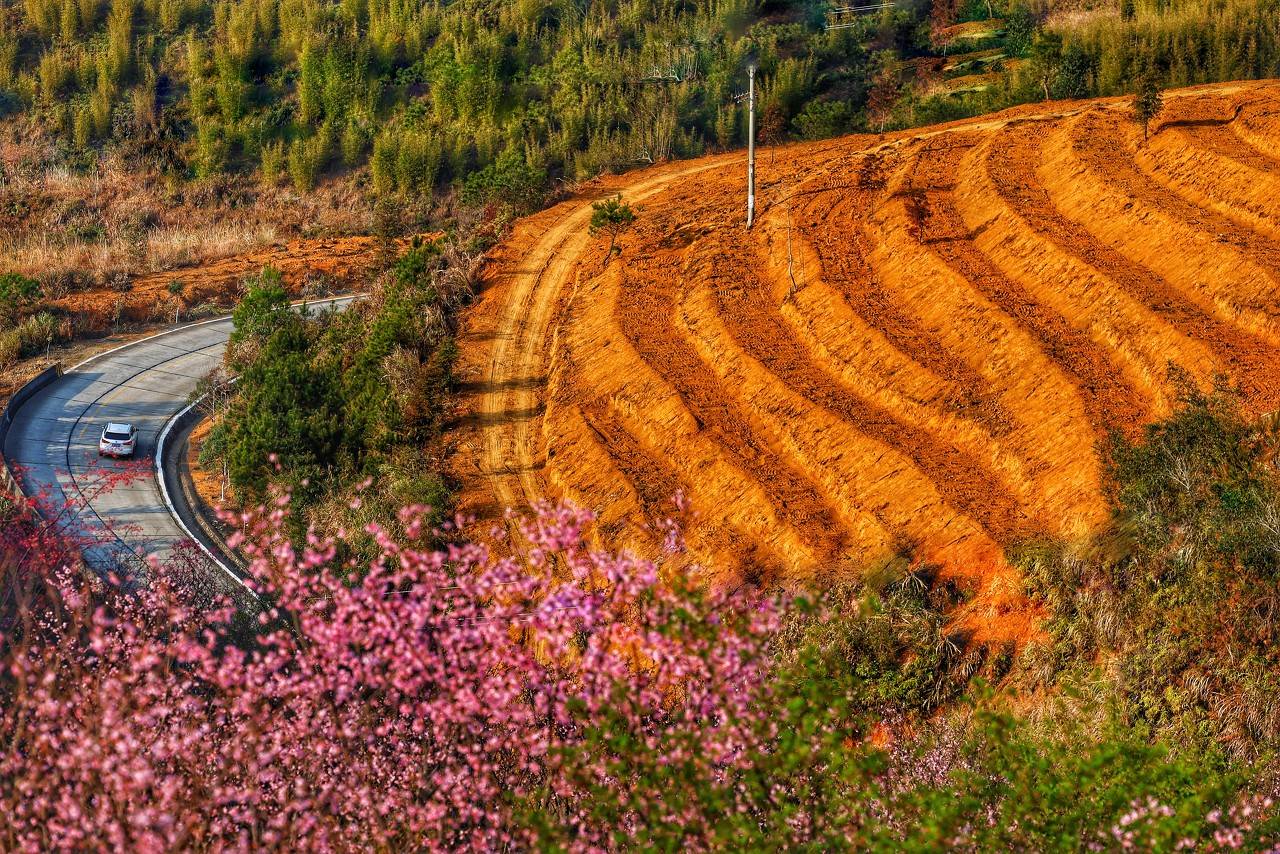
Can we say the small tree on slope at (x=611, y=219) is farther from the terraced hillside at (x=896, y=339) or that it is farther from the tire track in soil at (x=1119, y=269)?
the tire track in soil at (x=1119, y=269)

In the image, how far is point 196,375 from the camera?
4069 cm

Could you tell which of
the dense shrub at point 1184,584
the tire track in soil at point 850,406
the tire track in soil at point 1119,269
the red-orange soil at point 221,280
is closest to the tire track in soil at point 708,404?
the tire track in soil at point 850,406

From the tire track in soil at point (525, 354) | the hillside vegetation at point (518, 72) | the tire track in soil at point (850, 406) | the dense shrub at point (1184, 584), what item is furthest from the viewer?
the hillside vegetation at point (518, 72)

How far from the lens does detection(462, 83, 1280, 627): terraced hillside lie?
66.9 feet

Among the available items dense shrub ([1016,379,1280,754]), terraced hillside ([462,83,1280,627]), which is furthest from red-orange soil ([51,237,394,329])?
dense shrub ([1016,379,1280,754])

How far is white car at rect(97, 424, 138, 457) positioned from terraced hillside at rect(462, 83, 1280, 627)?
36.4 ft

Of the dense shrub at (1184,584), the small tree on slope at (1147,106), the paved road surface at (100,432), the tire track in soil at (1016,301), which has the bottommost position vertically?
the paved road surface at (100,432)

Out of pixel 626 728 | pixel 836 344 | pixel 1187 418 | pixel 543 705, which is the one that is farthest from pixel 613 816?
pixel 836 344

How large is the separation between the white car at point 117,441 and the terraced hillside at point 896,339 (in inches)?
437

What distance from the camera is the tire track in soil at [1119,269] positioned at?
2031 cm

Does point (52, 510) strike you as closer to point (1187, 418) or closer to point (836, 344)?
point (836, 344)

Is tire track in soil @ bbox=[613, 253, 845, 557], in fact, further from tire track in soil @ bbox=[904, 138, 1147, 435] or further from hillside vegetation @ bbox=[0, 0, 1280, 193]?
hillside vegetation @ bbox=[0, 0, 1280, 193]

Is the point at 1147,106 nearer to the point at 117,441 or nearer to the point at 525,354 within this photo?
the point at 525,354

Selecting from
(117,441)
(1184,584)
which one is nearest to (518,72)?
(117,441)
